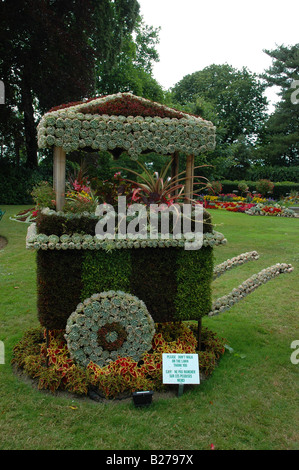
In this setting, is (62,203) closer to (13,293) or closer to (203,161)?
(13,293)

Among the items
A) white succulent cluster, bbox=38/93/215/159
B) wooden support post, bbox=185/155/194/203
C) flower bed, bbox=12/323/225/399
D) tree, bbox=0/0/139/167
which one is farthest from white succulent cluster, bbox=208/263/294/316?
tree, bbox=0/0/139/167

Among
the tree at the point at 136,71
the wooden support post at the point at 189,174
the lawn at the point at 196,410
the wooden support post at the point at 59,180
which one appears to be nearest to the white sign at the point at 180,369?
the lawn at the point at 196,410

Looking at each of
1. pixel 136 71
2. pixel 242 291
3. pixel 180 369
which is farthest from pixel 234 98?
pixel 180 369

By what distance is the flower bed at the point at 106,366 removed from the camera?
3.66 m

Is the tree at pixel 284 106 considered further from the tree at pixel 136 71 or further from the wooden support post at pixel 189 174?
the wooden support post at pixel 189 174

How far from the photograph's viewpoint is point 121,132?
3709mm

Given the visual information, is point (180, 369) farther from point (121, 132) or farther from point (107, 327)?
point (121, 132)

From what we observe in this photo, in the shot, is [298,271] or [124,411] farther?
[298,271]

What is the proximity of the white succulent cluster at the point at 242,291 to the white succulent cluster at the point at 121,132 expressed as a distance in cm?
170

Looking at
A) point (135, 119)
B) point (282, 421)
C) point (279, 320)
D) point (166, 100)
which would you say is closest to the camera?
point (282, 421)

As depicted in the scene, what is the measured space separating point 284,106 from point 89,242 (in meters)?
33.9

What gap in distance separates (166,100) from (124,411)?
29.4 meters

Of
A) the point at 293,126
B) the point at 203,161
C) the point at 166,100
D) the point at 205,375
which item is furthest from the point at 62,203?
the point at 293,126

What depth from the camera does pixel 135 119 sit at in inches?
149
